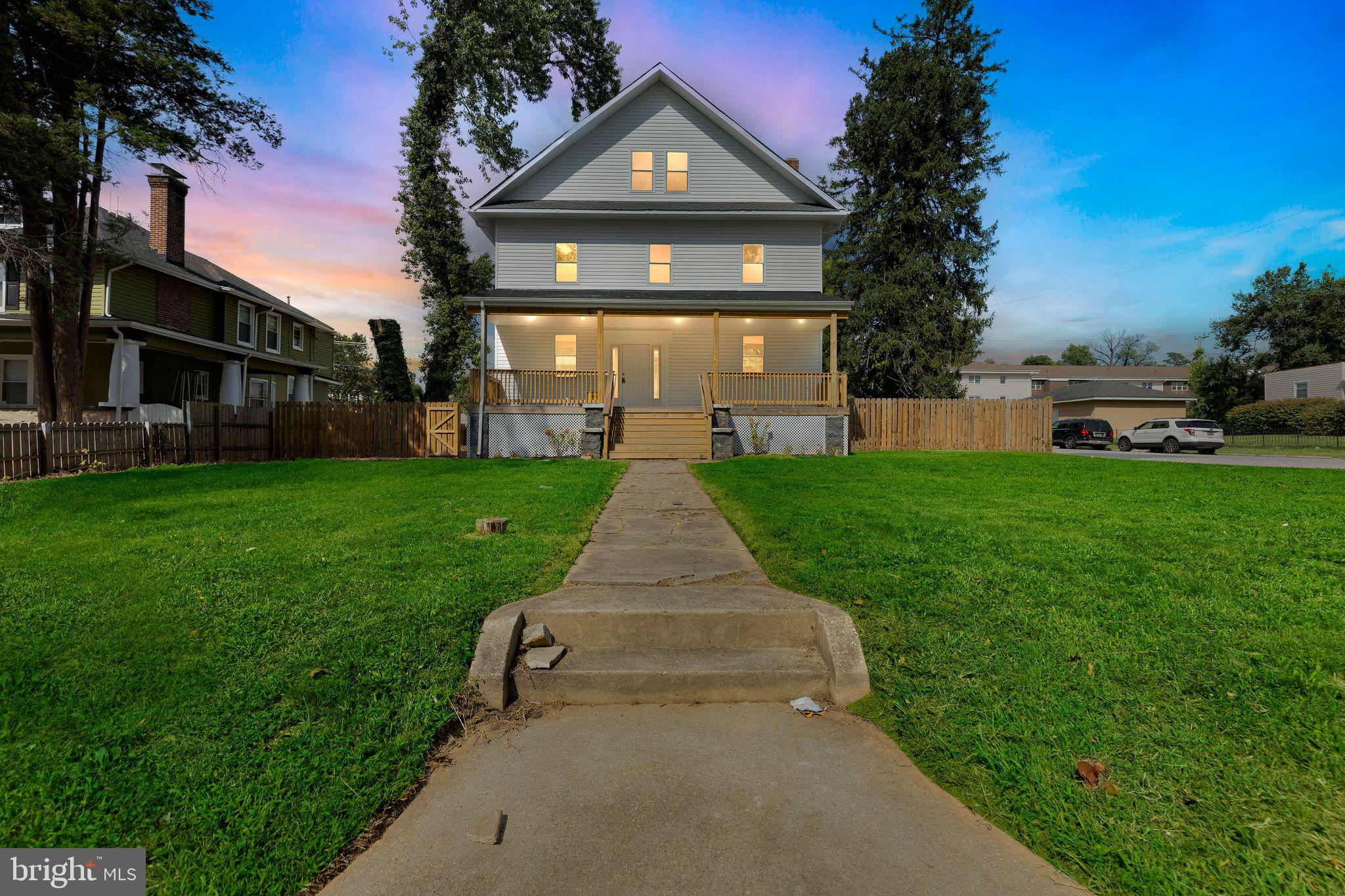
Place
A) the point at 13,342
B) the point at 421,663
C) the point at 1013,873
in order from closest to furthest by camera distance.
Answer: the point at 1013,873
the point at 421,663
the point at 13,342

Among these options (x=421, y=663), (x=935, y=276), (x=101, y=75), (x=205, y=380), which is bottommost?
(x=421, y=663)

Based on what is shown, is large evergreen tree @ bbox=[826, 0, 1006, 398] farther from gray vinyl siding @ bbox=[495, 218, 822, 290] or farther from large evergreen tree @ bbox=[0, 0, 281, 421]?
large evergreen tree @ bbox=[0, 0, 281, 421]

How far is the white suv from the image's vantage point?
2419 centimetres

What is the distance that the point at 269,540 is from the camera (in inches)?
220

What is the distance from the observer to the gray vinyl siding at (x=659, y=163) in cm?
2039

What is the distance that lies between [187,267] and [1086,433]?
138ft

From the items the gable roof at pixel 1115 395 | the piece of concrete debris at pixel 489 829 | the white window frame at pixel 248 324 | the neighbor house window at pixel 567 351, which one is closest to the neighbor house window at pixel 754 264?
the neighbor house window at pixel 567 351

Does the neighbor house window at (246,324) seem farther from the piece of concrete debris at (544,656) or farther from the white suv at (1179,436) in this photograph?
the white suv at (1179,436)

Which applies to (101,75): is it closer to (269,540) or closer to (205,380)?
(205,380)

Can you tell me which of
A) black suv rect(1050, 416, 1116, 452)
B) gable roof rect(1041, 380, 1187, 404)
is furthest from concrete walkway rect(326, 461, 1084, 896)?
gable roof rect(1041, 380, 1187, 404)

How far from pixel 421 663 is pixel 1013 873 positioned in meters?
2.80

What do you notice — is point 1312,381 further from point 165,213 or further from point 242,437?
point 165,213

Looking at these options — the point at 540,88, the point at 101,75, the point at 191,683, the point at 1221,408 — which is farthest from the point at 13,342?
the point at 1221,408

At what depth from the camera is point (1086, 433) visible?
29734 mm
